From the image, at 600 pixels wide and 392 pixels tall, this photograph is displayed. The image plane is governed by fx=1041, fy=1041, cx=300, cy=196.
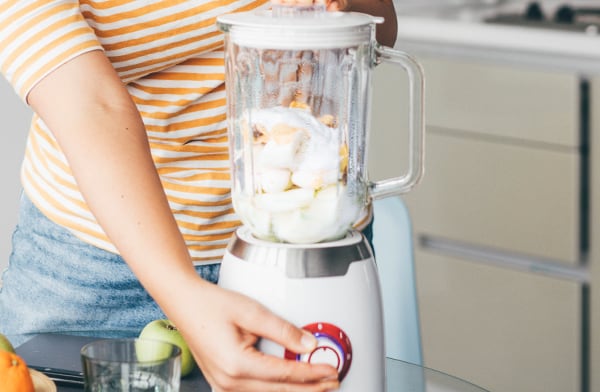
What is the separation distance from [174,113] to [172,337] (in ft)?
0.87

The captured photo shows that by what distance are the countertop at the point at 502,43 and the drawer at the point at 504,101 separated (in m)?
0.02

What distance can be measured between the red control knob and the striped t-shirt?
14.0 inches

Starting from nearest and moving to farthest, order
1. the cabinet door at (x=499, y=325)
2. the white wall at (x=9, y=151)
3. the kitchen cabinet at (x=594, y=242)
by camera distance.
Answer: the white wall at (x=9, y=151) < the kitchen cabinet at (x=594, y=242) < the cabinet door at (x=499, y=325)

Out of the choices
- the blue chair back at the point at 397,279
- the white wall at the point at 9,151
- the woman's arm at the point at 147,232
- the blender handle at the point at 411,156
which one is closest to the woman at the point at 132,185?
the woman's arm at the point at 147,232

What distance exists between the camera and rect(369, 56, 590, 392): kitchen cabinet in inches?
85.2

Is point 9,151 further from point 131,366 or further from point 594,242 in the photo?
point 131,366

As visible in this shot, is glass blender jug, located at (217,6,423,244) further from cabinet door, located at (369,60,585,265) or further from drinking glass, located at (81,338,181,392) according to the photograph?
cabinet door, located at (369,60,585,265)

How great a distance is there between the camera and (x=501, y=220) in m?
2.27

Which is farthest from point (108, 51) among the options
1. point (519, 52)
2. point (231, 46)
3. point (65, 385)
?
point (519, 52)

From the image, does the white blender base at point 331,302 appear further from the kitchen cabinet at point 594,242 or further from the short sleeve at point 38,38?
the kitchen cabinet at point 594,242

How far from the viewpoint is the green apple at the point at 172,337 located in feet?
2.98

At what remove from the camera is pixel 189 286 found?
76cm

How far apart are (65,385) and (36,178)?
0.36 meters

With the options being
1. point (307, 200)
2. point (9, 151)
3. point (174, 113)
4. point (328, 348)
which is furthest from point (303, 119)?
point (9, 151)
